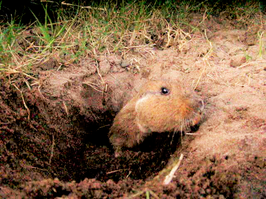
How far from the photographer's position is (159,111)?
223cm

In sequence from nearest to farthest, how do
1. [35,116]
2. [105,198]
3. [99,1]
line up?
[105,198] → [35,116] → [99,1]

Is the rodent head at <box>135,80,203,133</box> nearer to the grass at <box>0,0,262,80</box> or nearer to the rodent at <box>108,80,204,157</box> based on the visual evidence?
the rodent at <box>108,80,204,157</box>

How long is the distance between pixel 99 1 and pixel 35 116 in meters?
2.10

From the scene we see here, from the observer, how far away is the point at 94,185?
138 cm

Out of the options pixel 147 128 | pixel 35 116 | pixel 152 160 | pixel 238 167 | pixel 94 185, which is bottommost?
pixel 152 160

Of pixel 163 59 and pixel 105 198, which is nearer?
pixel 105 198

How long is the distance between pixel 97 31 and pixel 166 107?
4.69 feet

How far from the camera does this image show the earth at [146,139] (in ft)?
4.40

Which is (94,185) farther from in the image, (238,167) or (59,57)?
(59,57)

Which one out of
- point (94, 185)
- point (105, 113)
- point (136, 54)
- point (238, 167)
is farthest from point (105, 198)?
point (136, 54)

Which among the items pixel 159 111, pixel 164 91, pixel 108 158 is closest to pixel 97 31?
pixel 164 91

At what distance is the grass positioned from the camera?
255cm

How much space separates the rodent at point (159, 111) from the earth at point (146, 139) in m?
0.14

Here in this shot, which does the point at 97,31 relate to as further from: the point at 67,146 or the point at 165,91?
the point at 67,146
